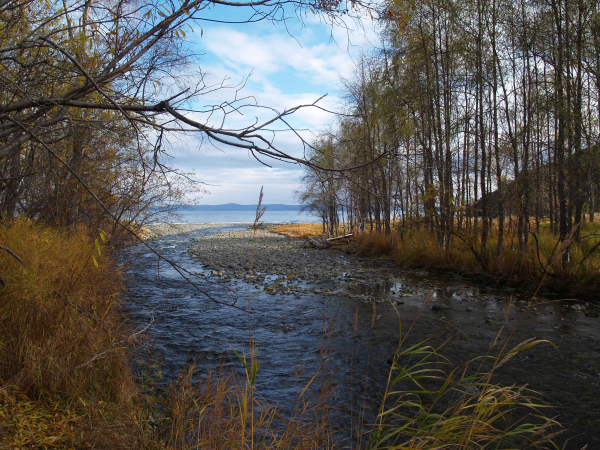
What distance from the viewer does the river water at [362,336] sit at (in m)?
4.21

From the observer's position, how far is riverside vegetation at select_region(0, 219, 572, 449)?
6.95 feet

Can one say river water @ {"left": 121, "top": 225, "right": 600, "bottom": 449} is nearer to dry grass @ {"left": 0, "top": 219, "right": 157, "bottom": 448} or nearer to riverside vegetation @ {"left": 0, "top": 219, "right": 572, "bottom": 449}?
riverside vegetation @ {"left": 0, "top": 219, "right": 572, "bottom": 449}

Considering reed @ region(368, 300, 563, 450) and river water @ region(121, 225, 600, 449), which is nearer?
reed @ region(368, 300, 563, 450)

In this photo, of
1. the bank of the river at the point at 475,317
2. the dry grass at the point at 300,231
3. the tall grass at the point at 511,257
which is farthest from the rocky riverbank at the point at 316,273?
the dry grass at the point at 300,231

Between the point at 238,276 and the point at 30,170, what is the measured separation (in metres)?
7.22

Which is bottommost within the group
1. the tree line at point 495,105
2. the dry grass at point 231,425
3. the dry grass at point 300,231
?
the dry grass at point 231,425

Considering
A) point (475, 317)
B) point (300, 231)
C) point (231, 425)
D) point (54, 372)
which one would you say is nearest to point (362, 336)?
point (475, 317)

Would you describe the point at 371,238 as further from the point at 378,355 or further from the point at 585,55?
the point at 378,355

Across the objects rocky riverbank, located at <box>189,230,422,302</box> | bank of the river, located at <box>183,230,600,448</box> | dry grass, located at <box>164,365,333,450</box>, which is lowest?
bank of the river, located at <box>183,230,600,448</box>

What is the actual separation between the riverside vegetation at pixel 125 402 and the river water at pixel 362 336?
480 mm

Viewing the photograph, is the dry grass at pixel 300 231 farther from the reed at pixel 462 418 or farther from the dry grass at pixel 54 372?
the dry grass at pixel 54 372

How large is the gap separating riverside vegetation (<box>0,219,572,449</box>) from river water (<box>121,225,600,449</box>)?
48 centimetres

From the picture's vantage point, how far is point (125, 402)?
3104 mm

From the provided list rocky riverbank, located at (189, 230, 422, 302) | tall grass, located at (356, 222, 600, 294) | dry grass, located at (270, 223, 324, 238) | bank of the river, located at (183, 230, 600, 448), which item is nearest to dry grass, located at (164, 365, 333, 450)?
bank of the river, located at (183, 230, 600, 448)
